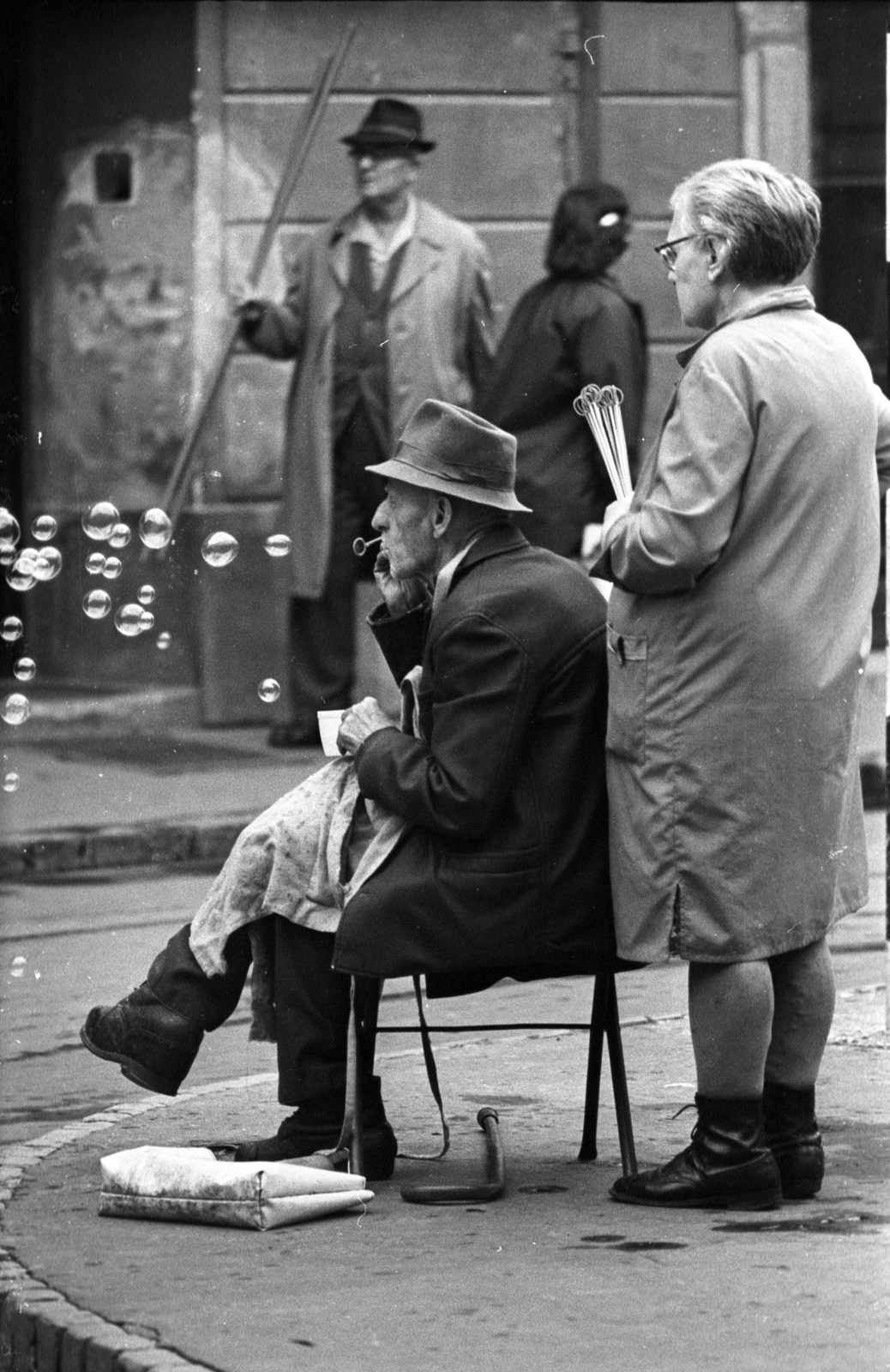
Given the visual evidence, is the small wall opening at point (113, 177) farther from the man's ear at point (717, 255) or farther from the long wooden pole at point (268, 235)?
the man's ear at point (717, 255)

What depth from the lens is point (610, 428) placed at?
4.61 m

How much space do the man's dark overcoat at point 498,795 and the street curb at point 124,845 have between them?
195 inches

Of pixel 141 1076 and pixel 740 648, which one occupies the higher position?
pixel 740 648

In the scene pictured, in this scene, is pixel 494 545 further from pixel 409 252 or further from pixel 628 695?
pixel 409 252

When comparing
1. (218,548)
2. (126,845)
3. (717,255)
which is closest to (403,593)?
(717,255)

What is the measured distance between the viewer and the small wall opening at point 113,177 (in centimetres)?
1232

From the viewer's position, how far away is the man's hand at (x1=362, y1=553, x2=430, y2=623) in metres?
4.55

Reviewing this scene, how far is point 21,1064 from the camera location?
19.7 feet

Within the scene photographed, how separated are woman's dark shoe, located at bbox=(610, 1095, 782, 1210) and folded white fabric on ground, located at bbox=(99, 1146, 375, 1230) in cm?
51

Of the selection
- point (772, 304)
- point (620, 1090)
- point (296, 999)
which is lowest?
point (620, 1090)

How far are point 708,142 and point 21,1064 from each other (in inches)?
296

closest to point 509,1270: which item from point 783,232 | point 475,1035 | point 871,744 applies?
point 783,232

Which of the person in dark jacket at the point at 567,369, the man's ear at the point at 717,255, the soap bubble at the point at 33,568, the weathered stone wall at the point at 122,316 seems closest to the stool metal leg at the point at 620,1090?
the man's ear at the point at 717,255

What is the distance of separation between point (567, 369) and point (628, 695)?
5.78 meters
